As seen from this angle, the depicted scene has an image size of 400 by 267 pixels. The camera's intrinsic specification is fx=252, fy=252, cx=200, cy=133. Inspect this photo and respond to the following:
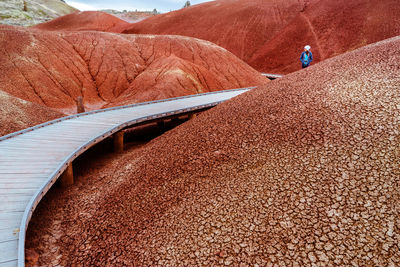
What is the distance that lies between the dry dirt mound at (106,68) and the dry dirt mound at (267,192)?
Result: 11733 mm

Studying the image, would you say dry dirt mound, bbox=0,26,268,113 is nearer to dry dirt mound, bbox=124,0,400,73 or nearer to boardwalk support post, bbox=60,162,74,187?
boardwalk support post, bbox=60,162,74,187

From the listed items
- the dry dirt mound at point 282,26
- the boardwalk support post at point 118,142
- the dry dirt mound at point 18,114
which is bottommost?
the boardwalk support post at point 118,142

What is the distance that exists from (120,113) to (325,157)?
787 centimetres

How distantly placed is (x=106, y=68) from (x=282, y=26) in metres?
30.7

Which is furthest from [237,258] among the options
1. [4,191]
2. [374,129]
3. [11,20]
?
[11,20]

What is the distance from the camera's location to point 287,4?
1695 inches

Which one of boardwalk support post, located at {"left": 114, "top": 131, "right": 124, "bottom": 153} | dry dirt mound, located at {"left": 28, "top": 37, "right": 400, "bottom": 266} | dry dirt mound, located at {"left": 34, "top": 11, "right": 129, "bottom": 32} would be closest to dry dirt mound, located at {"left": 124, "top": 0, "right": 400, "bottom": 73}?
dry dirt mound, located at {"left": 34, "top": 11, "right": 129, "bottom": 32}

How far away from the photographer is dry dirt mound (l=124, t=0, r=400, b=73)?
102 ft

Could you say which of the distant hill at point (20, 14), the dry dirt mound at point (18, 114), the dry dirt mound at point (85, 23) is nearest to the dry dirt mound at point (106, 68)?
the dry dirt mound at point (18, 114)

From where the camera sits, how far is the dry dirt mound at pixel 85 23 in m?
48.1

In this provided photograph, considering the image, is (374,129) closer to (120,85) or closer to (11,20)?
(120,85)

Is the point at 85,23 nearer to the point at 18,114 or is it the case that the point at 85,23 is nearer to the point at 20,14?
the point at 20,14

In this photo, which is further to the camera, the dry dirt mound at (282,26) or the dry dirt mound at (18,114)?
the dry dirt mound at (282,26)

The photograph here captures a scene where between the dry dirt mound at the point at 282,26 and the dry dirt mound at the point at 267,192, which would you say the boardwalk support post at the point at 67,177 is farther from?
the dry dirt mound at the point at 282,26
